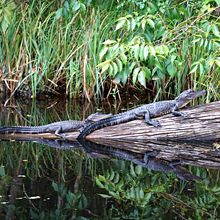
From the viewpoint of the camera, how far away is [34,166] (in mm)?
6723

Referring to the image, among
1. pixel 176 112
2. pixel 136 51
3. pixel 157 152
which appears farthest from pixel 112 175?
pixel 176 112

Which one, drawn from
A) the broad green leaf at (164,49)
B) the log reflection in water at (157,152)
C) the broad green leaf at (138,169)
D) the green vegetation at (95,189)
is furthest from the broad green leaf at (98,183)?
the broad green leaf at (164,49)

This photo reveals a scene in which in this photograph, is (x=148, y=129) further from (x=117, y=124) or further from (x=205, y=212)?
(x=205, y=212)

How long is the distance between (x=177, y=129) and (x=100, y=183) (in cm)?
187

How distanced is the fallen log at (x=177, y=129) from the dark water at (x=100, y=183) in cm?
16

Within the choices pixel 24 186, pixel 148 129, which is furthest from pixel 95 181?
pixel 148 129

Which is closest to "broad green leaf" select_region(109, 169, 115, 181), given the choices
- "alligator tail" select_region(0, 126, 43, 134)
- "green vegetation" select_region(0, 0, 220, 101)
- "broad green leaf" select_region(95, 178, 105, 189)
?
"broad green leaf" select_region(95, 178, 105, 189)

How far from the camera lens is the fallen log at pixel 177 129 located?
757 cm

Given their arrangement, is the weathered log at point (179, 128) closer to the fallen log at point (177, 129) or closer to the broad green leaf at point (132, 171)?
the fallen log at point (177, 129)

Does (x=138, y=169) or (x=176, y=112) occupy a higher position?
(x=176, y=112)

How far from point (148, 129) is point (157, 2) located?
1671mm

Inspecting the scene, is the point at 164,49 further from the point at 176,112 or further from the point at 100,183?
the point at 100,183

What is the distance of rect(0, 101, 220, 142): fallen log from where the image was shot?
24.8 ft

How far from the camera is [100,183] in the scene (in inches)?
239
